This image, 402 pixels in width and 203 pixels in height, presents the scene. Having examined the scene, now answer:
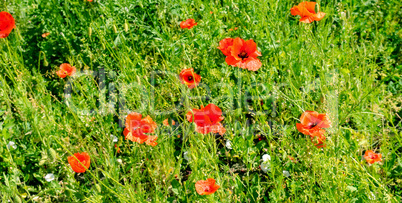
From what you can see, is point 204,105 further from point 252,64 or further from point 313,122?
point 313,122

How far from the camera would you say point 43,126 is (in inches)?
82.9

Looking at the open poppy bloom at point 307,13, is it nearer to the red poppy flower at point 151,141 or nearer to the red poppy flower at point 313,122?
the red poppy flower at point 313,122

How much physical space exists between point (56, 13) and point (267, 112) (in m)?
1.75

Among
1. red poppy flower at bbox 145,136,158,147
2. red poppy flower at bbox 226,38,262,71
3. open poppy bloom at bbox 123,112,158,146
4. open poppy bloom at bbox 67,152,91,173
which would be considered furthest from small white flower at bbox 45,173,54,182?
red poppy flower at bbox 226,38,262,71

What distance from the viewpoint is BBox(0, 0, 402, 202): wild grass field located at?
1741 mm

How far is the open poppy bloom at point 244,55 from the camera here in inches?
70.6

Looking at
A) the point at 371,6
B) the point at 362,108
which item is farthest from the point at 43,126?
the point at 371,6

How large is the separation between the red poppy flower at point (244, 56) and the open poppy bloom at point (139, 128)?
52cm

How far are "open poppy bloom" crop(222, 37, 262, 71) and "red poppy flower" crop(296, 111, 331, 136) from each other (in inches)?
13.8

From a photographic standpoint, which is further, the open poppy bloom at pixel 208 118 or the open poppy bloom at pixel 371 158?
the open poppy bloom at pixel 371 158

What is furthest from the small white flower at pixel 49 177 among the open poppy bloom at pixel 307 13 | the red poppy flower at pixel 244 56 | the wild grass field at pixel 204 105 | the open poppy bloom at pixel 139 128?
the open poppy bloom at pixel 307 13

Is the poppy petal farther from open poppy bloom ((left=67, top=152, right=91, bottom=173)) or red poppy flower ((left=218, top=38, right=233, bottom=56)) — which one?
open poppy bloom ((left=67, top=152, right=91, bottom=173))

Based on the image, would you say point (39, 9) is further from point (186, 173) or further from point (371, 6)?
point (371, 6)

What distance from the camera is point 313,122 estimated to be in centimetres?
170
